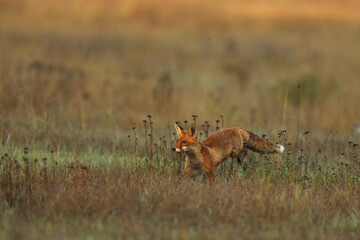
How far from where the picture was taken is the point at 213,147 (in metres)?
9.34

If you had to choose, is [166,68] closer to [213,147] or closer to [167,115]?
[167,115]

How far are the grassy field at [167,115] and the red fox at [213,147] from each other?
287 mm

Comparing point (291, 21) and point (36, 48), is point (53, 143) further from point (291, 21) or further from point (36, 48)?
point (291, 21)

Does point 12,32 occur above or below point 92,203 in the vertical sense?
above

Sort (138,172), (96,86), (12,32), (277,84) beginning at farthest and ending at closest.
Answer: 1. (12,32)
2. (277,84)
3. (96,86)
4. (138,172)

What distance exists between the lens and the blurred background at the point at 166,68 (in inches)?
635

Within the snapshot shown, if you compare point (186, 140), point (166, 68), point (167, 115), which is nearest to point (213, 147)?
point (186, 140)

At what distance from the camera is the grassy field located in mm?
7312

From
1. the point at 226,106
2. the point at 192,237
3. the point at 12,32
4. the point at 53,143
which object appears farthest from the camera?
the point at 12,32

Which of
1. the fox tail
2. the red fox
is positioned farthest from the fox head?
the fox tail

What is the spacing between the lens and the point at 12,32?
25.1 m

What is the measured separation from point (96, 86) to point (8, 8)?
51.7 ft

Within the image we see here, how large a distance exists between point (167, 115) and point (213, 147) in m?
7.72

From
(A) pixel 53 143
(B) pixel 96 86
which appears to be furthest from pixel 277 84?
(A) pixel 53 143
